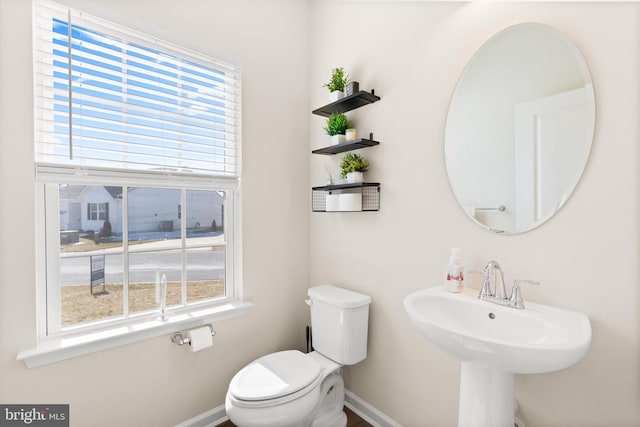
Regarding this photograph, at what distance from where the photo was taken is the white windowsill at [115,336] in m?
1.27

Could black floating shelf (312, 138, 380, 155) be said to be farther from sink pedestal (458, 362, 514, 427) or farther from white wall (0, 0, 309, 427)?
sink pedestal (458, 362, 514, 427)

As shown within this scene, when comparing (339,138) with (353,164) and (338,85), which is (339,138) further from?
(338,85)

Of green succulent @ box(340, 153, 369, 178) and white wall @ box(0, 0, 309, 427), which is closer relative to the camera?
white wall @ box(0, 0, 309, 427)

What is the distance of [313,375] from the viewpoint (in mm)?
1476

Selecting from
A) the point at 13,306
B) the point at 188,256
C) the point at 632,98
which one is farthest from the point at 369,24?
the point at 13,306

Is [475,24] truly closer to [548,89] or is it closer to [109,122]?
[548,89]

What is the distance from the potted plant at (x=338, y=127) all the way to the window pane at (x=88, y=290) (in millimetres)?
1328

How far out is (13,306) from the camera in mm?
1229

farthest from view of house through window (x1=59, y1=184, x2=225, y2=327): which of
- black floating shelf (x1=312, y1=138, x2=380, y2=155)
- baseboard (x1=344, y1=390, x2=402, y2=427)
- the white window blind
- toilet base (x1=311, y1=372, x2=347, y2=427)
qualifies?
baseboard (x1=344, y1=390, x2=402, y2=427)

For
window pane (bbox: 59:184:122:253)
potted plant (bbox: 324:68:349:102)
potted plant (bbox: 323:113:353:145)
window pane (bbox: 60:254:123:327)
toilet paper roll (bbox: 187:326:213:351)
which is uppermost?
potted plant (bbox: 324:68:349:102)

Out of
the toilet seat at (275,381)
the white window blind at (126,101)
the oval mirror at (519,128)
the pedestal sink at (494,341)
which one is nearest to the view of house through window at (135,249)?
the white window blind at (126,101)

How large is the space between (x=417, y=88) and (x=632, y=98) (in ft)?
2.64

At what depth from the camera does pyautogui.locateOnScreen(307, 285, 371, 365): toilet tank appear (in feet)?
5.53

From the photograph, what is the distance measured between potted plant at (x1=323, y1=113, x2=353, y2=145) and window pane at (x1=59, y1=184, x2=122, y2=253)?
1188mm
